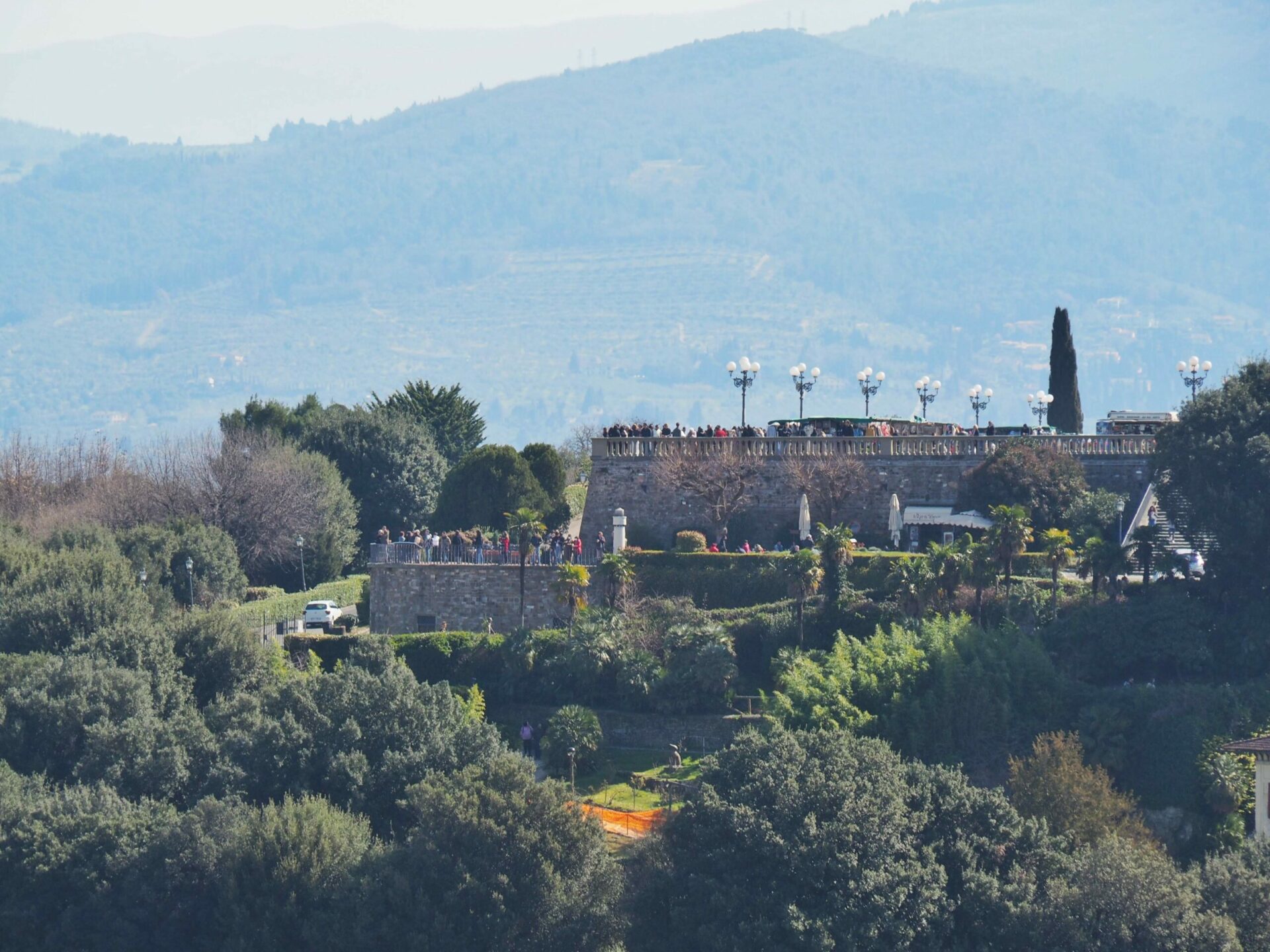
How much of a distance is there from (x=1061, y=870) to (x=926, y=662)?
11731 millimetres

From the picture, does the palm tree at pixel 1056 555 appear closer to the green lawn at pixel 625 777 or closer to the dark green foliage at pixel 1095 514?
the dark green foliage at pixel 1095 514

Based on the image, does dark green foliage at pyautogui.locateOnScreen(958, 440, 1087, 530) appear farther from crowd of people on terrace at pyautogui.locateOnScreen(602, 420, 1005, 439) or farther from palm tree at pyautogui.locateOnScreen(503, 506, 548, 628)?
palm tree at pyautogui.locateOnScreen(503, 506, 548, 628)

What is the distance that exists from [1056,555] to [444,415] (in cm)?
4588

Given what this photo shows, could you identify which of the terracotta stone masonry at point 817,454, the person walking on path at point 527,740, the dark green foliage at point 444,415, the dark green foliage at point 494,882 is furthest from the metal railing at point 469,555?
the dark green foliage at point 444,415

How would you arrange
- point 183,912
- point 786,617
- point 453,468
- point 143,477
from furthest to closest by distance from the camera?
point 143,477 → point 453,468 → point 786,617 → point 183,912

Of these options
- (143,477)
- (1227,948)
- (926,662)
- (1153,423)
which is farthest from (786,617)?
(143,477)

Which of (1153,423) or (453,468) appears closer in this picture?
(1153,423)

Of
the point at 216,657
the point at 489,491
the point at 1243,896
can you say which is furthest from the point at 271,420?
the point at 1243,896

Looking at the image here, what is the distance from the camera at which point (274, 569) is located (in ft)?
266

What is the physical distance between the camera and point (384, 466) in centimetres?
8769

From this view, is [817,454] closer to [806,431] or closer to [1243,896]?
[806,431]

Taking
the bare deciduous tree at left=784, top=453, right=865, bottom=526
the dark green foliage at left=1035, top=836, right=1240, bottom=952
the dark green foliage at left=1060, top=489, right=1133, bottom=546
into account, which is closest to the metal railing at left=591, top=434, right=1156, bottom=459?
the bare deciduous tree at left=784, top=453, right=865, bottom=526

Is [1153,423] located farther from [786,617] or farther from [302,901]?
[302,901]

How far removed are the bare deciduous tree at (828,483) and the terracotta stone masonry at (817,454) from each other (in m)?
0.30
